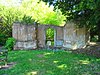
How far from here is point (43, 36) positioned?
23.5 metres

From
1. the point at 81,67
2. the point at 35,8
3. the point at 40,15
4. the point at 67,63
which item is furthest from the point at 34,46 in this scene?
the point at 35,8

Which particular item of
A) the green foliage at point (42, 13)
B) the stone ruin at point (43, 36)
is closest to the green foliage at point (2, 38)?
the stone ruin at point (43, 36)

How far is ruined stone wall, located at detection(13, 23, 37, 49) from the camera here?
2283 centimetres

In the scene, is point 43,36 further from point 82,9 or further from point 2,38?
point 82,9

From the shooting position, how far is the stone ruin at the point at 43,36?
21641mm

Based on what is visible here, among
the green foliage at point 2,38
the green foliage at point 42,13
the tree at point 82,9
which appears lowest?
the green foliage at point 2,38

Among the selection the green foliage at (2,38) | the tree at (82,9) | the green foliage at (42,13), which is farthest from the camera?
the green foliage at (42,13)

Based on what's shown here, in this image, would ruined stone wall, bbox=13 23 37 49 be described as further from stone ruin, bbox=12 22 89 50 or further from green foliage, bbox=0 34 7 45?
green foliage, bbox=0 34 7 45

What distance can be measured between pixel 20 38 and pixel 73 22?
18.3 ft

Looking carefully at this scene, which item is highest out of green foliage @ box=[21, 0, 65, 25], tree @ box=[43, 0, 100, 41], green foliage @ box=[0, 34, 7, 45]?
green foliage @ box=[21, 0, 65, 25]

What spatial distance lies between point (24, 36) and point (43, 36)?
200 centimetres

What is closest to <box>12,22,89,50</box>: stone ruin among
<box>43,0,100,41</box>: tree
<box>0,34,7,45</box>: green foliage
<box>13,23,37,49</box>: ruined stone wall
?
<box>13,23,37,49</box>: ruined stone wall

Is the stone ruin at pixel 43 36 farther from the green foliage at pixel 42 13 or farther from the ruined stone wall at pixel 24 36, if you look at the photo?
the green foliage at pixel 42 13

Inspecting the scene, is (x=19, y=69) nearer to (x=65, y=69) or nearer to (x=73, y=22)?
(x=65, y=69)
